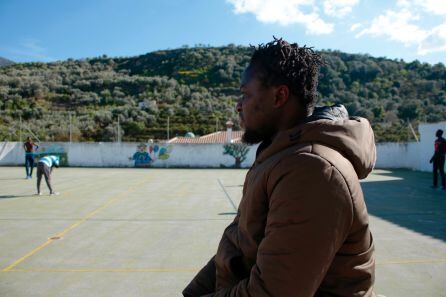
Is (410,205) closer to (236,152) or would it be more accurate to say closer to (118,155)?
(236,152)

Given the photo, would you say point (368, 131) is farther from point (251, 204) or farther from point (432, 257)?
point (432, 257)

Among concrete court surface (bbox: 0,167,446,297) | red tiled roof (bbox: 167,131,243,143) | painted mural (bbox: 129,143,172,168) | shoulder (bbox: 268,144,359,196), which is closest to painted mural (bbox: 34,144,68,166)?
painted mural (bbox: 129,143,172,168)

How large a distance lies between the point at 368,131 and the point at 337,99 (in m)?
51.6

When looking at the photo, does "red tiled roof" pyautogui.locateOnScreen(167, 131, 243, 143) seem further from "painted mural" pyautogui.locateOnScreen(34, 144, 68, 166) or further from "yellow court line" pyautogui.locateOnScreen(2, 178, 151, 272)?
"yellow court line" pyautogui.locateOnScreen(2, 178, 151, 272)

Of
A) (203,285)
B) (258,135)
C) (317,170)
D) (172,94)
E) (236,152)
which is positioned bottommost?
(236,152)

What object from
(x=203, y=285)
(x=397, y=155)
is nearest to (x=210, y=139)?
(x=397, y=155)

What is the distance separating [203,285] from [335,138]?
3.18 ft

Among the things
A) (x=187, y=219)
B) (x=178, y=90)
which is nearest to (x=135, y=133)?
(x=178, y=90)

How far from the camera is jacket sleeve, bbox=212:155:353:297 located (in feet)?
3.84

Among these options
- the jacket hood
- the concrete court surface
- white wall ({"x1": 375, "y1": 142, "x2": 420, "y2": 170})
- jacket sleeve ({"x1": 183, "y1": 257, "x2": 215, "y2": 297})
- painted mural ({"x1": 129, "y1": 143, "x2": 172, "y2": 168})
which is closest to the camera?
the jacket hood

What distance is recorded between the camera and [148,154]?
87.6 feet

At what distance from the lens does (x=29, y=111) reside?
48969 millimetres

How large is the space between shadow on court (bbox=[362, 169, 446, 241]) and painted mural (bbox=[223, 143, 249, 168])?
12.0 metres

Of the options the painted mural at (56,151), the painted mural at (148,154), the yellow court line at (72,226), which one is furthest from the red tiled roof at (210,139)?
the yellow court line at (72,226)
